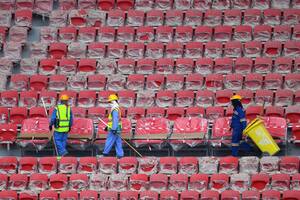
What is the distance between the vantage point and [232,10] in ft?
95.2

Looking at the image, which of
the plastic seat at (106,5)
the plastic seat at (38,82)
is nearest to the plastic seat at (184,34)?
the plastic seat at (106,5)

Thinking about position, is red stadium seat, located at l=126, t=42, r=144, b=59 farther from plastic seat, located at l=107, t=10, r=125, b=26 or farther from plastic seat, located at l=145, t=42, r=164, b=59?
plastic seat, located at l=107, t=10, r=125, b=26

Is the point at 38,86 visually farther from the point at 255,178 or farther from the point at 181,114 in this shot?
the point at 255,178

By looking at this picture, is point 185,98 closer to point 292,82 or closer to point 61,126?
point 292,82

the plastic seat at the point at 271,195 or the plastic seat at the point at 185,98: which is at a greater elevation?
the plastic seat at the point at 185,98

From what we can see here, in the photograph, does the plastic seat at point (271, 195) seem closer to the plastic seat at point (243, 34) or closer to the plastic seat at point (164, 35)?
the plastic seat at point (243, 34)

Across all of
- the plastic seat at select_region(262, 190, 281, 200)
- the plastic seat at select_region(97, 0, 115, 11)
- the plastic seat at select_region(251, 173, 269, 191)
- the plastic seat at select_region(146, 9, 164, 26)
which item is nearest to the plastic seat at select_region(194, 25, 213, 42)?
the plastic seat at select_region(146, 9, 164, 26)

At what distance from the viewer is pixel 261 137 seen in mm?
25625

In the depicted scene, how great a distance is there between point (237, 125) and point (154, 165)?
70.4 inches

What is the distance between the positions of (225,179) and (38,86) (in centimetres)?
504

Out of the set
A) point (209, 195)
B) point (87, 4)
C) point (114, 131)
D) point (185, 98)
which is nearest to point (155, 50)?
point (185, 98)

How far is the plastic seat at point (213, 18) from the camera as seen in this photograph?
28906 millimetres

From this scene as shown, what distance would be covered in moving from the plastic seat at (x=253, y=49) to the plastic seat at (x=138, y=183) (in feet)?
14.4

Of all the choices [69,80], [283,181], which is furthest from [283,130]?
[69,80]
